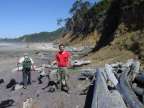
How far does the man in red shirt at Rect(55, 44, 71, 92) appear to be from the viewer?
16125 millimetres

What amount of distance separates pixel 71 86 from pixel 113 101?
8073 mm

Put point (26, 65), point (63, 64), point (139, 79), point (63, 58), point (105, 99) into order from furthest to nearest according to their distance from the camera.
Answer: point (26, 65)
point (63, 64)
point (63, 58)
point (139, 79)
point (105, 99)

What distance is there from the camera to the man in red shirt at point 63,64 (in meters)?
→ 16.1

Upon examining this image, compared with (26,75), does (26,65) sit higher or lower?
higher

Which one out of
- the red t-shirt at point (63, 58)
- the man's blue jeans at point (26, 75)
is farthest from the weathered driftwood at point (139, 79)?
the man's blue jeans at point (26, 75)

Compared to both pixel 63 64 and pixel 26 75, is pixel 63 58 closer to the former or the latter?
pixel 63 64

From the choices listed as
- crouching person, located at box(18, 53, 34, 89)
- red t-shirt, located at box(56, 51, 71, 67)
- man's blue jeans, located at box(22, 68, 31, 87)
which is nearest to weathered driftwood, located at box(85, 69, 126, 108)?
red t-shirt, located at box(56, 51, 71, 67)

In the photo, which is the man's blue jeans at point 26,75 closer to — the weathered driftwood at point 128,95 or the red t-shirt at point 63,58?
the red t-shirt at point 63,58

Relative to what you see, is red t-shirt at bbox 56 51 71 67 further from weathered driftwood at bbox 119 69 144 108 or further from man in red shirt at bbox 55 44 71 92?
weathered driftwood at bbox 119 69 144 108

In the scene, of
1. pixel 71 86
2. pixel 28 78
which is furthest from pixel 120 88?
pixel 28 78

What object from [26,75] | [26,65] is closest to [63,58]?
[26,65]

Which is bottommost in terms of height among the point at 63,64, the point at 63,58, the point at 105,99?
the point at 105,99

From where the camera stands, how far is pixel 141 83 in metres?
14.7

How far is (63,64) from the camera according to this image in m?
16.4
